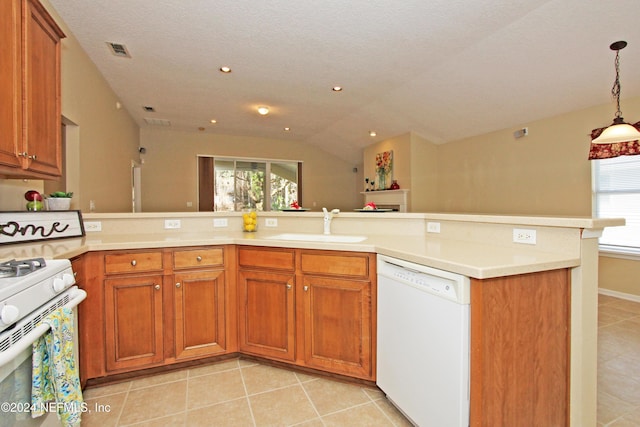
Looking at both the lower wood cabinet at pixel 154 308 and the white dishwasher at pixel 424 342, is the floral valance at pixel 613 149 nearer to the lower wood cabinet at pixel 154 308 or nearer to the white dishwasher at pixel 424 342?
the white dishwasher at pixel 424 342

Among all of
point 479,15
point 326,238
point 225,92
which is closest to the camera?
point 326,238

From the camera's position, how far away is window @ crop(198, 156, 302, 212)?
718cm

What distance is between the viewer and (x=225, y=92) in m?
4.62

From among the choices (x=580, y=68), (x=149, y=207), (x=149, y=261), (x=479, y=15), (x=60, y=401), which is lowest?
(x=60, y=401)

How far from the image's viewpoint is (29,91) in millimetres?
1608

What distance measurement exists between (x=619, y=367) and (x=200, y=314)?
3001 mm

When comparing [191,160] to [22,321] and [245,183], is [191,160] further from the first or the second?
[22,321]

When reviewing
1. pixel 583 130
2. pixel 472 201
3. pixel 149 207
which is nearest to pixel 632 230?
pixel 583 130

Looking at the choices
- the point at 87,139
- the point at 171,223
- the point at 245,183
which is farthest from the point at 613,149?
the point at 245,183

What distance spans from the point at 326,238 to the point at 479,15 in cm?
244

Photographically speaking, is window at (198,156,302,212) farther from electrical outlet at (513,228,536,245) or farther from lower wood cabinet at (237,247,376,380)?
electrical outlet at (513,228,536,245)

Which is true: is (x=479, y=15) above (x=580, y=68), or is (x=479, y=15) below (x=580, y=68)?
above

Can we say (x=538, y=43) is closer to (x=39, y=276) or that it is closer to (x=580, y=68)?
(x=580, y=68)

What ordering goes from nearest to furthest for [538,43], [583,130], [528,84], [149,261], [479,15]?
[149,261], [479,15], [538,43], [528,84], [583,130]
